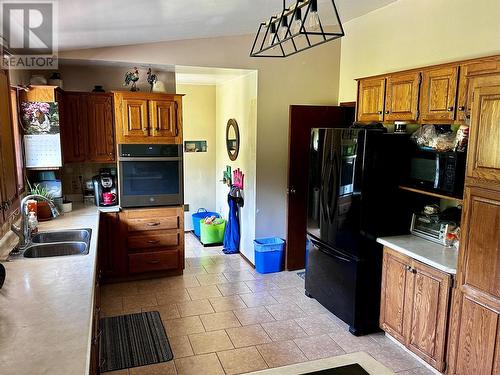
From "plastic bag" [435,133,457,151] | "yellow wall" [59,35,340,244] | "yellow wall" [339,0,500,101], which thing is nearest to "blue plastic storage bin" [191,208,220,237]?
"yellow wall" [59,35,340,244]

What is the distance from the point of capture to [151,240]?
4266 millimetres

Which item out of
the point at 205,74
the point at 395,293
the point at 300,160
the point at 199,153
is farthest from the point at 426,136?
the point at 199,153

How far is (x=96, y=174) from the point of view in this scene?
173 inches

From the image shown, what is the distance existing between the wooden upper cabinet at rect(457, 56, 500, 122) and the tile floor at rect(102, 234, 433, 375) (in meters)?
1.83

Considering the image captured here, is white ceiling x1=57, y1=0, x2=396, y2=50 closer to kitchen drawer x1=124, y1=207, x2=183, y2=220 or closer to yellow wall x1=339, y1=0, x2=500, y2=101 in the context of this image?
yellow wall x1=339, y1=0, x2=500, y2=101

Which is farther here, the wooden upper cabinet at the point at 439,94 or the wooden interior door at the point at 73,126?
the wooden interior door at the point at 73,126

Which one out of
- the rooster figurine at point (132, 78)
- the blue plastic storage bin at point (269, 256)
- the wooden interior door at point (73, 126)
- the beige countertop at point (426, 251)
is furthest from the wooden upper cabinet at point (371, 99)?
the wooden interior door at point (73, 126)

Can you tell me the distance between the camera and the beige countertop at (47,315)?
4.50ft

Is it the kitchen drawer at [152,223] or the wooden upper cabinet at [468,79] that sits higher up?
the wooden upper cabinet at [468,79]

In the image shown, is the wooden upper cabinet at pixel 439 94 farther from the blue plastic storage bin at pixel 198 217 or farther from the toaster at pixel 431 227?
the blue plastic storage bin at pixel 198 217

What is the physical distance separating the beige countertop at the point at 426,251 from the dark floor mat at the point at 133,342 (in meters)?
1.89

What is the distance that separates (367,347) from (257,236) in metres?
2.01

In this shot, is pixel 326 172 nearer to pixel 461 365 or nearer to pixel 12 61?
pixel 461 365

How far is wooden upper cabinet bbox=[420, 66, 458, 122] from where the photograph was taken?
2.79 m
